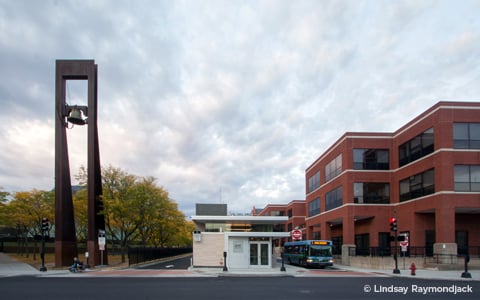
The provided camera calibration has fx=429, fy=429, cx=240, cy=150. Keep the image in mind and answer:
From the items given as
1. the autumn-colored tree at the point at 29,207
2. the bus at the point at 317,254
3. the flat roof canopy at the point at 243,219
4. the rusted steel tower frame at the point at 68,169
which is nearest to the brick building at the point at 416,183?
the bus at the point at 317,254

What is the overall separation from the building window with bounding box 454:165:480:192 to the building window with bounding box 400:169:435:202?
2.21 metres

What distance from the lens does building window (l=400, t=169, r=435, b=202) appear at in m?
41.1

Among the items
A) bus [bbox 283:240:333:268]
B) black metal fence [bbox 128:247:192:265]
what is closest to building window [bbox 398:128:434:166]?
bus [bbox 283:240:333:268]

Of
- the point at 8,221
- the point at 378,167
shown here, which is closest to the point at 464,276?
the point at 378,167

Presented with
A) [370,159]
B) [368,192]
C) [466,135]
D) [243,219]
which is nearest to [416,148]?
[466,135]

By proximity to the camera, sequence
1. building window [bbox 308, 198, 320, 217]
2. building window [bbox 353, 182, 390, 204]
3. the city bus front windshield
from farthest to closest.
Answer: building window [bbox 308, 198, 320, 217] < building window [bbox 353, 182, 390, 204] < the city bus front windshield

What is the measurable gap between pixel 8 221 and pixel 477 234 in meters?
54.3

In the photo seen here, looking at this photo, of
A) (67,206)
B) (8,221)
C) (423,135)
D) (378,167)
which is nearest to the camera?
(67,206)

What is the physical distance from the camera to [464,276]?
28.2 m

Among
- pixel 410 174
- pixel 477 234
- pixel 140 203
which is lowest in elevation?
pixel 477 234

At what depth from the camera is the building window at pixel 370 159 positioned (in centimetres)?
5056

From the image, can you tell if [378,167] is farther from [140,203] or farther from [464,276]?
[140,203]

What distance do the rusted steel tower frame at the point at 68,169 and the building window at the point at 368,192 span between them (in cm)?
2921

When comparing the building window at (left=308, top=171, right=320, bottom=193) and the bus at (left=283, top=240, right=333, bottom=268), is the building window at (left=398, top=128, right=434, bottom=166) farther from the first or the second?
the building window at (left=308, top=171, right=320, bottom=193)
